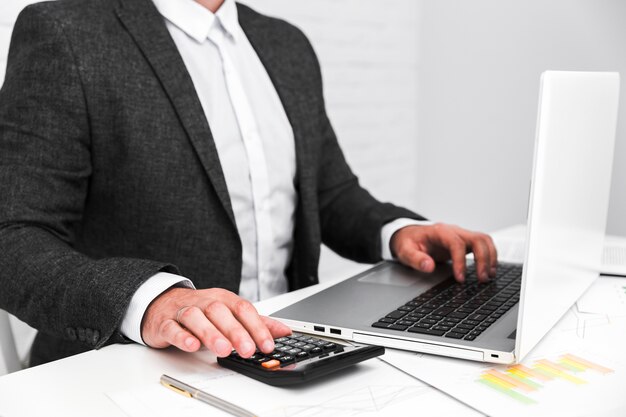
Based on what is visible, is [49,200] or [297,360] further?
[49,200]

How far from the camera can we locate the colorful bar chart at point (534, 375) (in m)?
0.66

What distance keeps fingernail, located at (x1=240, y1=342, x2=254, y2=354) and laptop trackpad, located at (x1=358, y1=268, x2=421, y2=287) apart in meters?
0.39

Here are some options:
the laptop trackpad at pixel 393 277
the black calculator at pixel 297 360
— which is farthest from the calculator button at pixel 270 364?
the laptop trackpad at pixel 393 277

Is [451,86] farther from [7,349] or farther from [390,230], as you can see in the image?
[7,349]

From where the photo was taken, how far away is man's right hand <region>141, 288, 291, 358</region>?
2.28 ft

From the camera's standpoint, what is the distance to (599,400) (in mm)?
645

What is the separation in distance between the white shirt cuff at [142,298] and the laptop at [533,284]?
0.14 metres

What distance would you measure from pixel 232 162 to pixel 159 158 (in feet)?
0.48

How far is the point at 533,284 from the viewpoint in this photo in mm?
695

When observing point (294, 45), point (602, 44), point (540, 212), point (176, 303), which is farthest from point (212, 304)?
point (602, 44)

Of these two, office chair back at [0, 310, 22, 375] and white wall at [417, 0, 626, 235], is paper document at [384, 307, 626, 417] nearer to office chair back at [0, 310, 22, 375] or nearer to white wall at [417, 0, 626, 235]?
office chair back at [0, 310, 22, 375]

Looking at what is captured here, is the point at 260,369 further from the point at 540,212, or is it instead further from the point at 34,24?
the point at 34,24

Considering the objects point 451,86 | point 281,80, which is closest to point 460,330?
point 281,80

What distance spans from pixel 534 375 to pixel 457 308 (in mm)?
197
